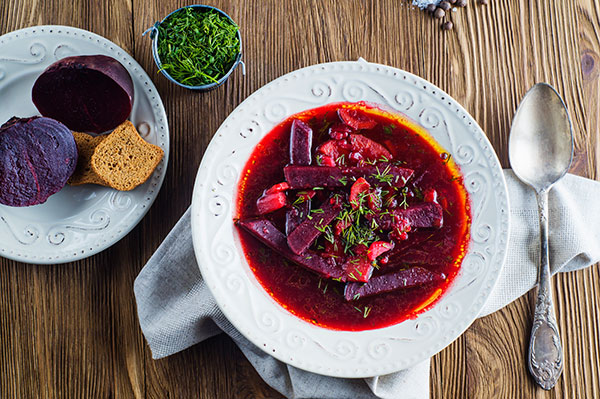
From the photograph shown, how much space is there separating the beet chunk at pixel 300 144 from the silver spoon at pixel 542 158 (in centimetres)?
127

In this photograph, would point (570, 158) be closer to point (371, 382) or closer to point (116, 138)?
point (371, 382)

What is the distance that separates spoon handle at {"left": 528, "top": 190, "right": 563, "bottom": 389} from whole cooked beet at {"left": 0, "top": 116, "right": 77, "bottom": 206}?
109 inches

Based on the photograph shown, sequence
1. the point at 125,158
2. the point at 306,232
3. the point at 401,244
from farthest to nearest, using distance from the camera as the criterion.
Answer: the point at 125,158, the point at 401,244, the point at 306,232

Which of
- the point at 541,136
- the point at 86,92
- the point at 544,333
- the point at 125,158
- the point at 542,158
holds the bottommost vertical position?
the point at 544,333

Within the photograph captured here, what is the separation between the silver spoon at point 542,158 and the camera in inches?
121

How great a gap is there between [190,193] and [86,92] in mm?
833

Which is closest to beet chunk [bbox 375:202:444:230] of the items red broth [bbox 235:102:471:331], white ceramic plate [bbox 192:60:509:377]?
red broth [bbox 235:102:471:331]

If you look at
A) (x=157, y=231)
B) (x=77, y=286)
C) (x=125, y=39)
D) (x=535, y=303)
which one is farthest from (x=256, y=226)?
(x=535, y=303)

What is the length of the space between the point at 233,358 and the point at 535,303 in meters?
1.89

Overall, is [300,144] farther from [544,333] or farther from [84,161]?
[544,333]

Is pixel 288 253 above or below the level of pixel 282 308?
above

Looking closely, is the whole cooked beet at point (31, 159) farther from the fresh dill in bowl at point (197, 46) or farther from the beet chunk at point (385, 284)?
the beet chunk at point (385, 284)

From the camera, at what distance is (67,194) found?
3.10m

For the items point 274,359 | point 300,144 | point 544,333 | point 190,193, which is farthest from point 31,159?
point 544,333
